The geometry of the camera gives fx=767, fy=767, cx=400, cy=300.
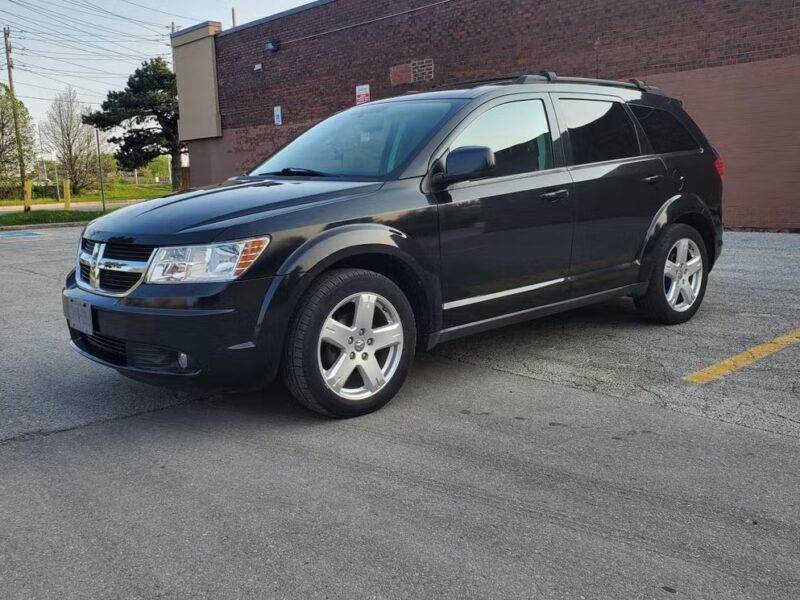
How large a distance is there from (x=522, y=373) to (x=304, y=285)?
171cm

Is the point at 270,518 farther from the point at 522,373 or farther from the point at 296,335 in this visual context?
the point at 522,373

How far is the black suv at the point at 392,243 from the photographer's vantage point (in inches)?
147

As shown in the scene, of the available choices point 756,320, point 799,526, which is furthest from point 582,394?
point 756,320

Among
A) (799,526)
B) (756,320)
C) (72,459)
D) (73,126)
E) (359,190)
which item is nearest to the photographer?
(799,526)

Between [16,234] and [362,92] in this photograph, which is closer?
[16,234]

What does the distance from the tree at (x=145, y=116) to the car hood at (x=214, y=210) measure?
39975mm

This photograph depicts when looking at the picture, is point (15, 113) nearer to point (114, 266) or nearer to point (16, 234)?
point (16, 234)

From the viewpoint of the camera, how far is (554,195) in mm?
4934

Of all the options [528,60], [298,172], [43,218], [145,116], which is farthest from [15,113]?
[298,172]

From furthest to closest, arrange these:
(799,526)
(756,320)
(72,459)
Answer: (756,320)
(72,459)
(799,526)

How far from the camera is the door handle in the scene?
4.89 m

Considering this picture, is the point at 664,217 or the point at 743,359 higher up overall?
the point at 664,217

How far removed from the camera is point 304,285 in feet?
12.5

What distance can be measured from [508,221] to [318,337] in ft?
4.90
